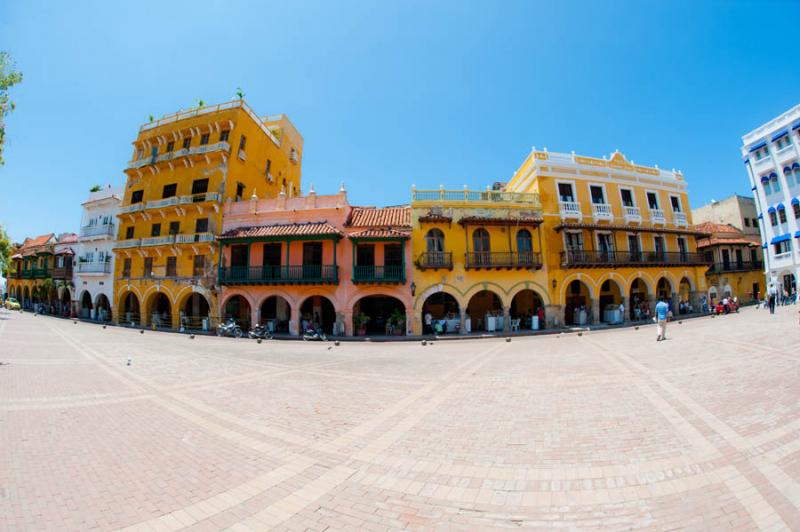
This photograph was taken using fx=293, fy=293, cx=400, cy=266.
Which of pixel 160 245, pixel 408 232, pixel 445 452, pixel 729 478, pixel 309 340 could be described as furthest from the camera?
pixel 160 245

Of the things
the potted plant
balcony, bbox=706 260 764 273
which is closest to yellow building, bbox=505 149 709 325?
balcony, bbox=706 260 764 273

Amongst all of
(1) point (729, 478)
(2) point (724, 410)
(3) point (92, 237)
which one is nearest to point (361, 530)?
(1) point (729, 478)

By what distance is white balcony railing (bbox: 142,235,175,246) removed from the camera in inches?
900

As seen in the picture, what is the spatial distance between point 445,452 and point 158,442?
4419 millimetres

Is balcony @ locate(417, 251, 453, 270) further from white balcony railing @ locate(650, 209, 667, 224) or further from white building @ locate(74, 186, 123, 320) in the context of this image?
white building @ locate(74, 186, 123, 320)

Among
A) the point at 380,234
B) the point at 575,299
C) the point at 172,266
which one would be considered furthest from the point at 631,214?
the point at 172,266

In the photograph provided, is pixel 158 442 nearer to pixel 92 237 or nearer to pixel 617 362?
pixel 617 362

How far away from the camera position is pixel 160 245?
23.1m

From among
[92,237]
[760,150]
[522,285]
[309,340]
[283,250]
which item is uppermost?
[760,150]

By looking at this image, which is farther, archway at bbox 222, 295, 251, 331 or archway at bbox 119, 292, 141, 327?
archway at bbox 119, 292, 141, 327

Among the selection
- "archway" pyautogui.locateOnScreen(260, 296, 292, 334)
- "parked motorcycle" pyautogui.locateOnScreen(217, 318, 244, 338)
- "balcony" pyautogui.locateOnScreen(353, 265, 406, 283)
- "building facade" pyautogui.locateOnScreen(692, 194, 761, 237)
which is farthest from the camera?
"building facade" pyautogui.locateOnScreen(692, 194, 761, 237)

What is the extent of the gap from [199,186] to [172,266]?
6.70 m

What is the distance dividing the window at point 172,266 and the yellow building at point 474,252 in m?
18.8

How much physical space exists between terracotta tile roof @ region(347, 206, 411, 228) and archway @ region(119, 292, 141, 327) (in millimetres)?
20578
